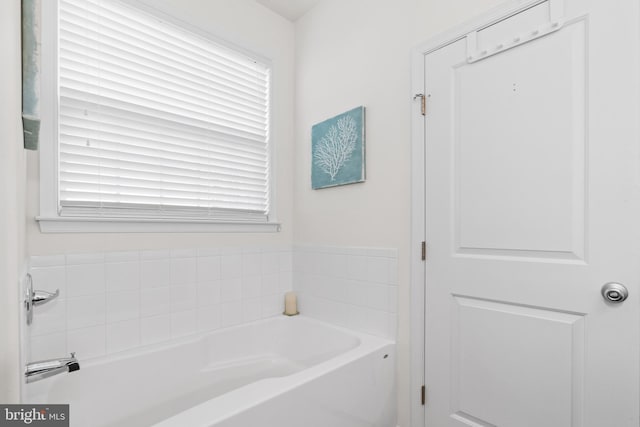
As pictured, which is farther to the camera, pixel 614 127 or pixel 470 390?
pixel 470 390

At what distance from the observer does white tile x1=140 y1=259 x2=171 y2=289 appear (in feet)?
5.67

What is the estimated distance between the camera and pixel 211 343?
191 centimetres

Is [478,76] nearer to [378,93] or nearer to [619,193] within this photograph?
[378,93]

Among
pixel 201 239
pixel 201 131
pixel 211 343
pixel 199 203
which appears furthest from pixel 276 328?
pixel 201 131

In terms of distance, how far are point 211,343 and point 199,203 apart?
0.83 metres

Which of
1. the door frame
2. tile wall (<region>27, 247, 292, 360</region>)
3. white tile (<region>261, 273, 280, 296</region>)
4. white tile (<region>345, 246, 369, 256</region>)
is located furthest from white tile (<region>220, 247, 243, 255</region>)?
the door frame

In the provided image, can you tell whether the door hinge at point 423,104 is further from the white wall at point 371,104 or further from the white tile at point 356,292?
the white tile at point 356,292

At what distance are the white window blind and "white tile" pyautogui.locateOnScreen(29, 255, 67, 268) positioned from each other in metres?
0.21

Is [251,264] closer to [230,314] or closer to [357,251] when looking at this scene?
[230,314]

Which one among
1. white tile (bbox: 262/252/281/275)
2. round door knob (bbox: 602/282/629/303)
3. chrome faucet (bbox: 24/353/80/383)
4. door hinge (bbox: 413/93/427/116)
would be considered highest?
door hinge (bbox: 413/93/427/116)

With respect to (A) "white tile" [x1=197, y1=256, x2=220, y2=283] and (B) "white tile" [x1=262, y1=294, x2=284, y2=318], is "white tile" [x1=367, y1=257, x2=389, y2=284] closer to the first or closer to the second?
(B) "white tile" [x1=262, y1=294, x2=284, y2=318]

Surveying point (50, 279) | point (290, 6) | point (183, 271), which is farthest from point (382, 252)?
point (290, 6)

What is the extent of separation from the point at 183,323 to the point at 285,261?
788 millimetres

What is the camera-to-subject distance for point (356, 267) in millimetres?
1959
